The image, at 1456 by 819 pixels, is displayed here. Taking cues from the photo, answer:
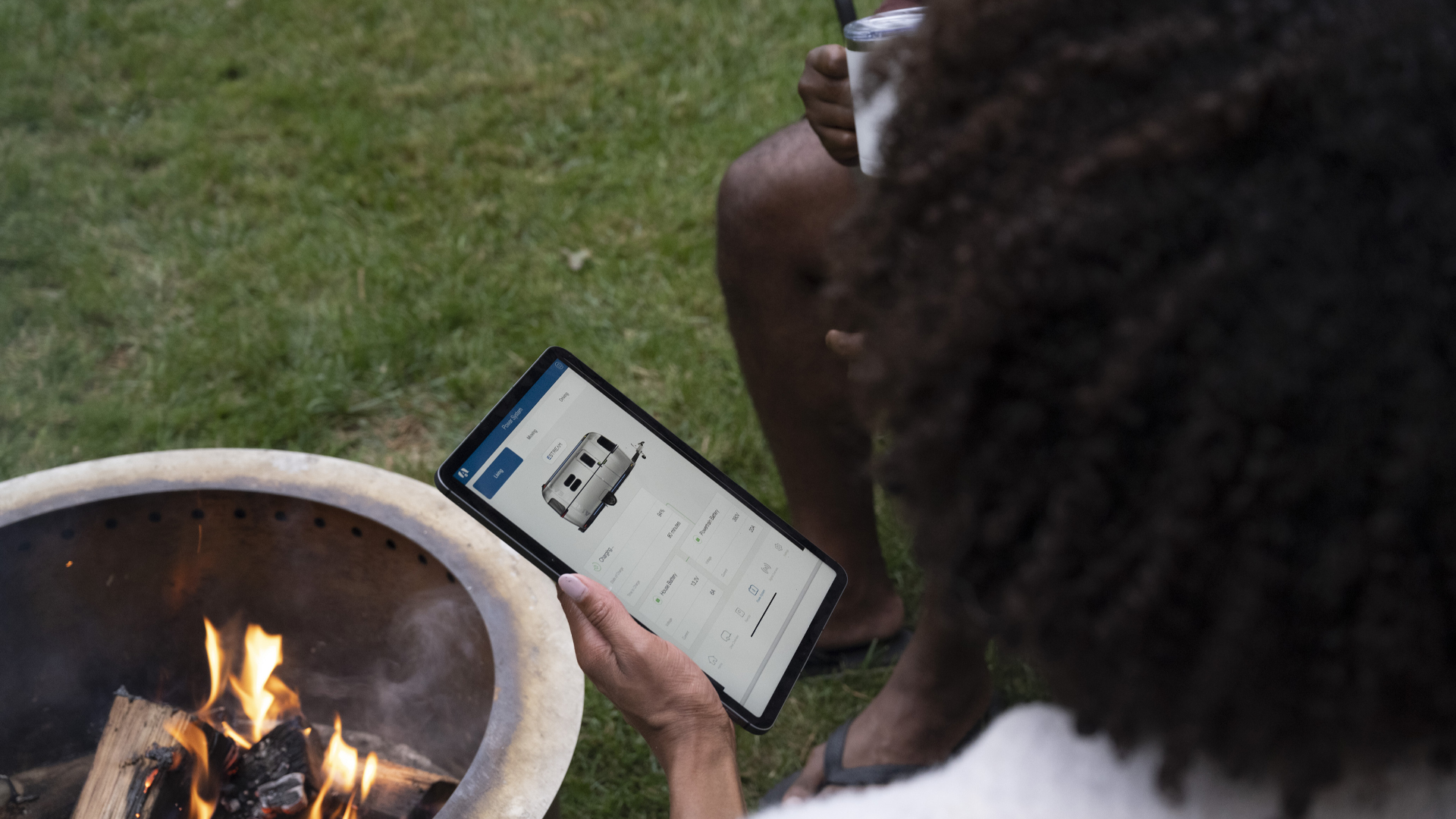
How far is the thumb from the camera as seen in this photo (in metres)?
1.23

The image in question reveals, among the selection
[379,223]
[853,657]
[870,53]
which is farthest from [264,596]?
[379,223]

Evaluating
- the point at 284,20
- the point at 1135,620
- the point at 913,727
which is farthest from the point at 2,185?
the point at 1135,620

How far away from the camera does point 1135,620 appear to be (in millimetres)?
644

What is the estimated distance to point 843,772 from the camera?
74.8 inches

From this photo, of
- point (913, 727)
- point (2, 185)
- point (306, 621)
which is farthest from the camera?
point (2, 185)

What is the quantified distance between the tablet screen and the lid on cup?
2.00ft

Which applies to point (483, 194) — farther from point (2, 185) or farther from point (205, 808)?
point (205, 808)

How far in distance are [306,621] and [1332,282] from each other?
1654 mm

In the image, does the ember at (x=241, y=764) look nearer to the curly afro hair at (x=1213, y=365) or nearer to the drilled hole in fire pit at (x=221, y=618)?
the drilled hole in fire pit at (x=221, y=618)

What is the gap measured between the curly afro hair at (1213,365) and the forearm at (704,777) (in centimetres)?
62

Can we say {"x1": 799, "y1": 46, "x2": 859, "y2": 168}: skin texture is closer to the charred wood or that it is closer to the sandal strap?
the sandal strap

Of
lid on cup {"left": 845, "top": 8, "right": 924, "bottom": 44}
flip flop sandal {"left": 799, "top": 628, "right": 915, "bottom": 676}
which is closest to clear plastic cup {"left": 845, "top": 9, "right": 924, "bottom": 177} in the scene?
lid on cup {"left": 845, "top": 8, "right": 924, "bottom": 44}

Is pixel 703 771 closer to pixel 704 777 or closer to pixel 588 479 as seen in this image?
pixel 704 777

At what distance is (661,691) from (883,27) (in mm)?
868
